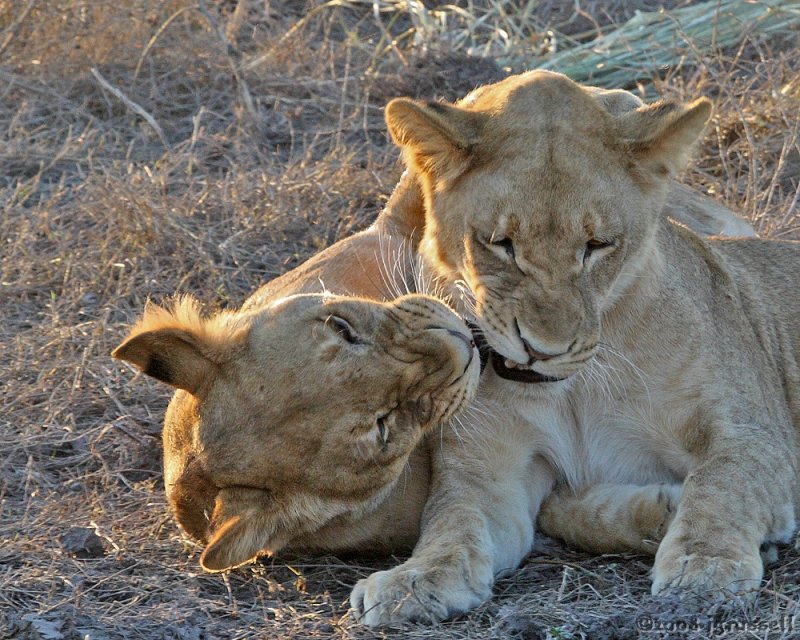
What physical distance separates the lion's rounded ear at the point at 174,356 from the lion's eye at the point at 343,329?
33 centimetres

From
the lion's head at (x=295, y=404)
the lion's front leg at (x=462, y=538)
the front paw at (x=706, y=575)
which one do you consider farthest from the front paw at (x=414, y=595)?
the front paw at (x=706, y=575)

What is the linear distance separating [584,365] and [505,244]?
367 millimetres

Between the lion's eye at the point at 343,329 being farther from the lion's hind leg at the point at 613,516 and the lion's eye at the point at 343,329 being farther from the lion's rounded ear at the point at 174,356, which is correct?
the lion's hind leg at the point at 613,516

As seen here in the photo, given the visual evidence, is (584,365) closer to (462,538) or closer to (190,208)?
(462,538)

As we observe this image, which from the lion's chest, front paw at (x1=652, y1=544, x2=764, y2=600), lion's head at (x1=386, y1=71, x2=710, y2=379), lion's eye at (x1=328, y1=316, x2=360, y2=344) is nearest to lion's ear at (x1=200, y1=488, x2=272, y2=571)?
lion's eye at (x1=328, y1=316, x2=360, y2=344)

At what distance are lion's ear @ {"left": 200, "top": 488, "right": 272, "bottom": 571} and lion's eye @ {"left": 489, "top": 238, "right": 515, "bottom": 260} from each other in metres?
0.86

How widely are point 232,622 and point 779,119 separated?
4.16 meters

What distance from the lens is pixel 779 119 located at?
21.0 feet

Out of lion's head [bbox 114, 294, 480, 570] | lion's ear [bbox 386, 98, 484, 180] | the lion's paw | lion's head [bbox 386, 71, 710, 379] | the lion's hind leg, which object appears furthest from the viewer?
lion's ear [bbox 386, 98, 484, 180]

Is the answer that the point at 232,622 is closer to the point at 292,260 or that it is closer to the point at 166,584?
the point at 166,584

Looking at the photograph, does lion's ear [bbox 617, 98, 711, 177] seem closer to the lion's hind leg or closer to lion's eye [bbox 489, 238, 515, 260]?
lion's eye [bbox 489, 238, 515, 260]

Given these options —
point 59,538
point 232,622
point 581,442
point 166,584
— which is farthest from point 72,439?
point 581,442

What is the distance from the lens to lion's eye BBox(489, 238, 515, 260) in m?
3.45

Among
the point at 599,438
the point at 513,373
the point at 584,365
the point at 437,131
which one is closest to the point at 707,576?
the point at 584,365
